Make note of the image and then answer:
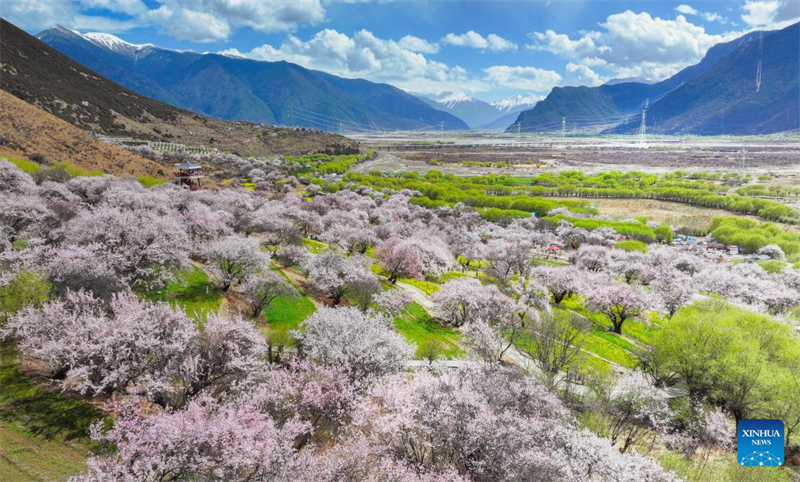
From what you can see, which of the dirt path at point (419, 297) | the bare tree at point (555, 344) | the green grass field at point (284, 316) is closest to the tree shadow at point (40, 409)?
the green grass field at point (284, 316)

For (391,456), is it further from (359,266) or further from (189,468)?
(359,266)

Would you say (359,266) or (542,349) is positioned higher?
(359,266)

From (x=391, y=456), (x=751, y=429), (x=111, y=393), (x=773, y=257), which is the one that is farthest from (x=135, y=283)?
(x=773, y=257)

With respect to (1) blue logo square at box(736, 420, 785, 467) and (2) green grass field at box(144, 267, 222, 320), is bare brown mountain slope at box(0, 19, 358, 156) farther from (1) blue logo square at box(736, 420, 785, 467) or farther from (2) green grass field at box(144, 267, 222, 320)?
(1) blue logo square at box(736, 420, 785, 467)

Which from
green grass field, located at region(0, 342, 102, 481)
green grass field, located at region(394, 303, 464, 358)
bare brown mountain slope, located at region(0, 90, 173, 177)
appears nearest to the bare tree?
green grass field, located at region(394, 303, 464, 358)

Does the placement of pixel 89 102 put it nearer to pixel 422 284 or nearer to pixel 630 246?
pixel 422 284

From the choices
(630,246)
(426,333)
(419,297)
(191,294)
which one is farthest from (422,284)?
(630,246)

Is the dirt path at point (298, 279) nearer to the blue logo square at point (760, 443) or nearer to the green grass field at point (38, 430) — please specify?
the green grass field at point (38, 430)
